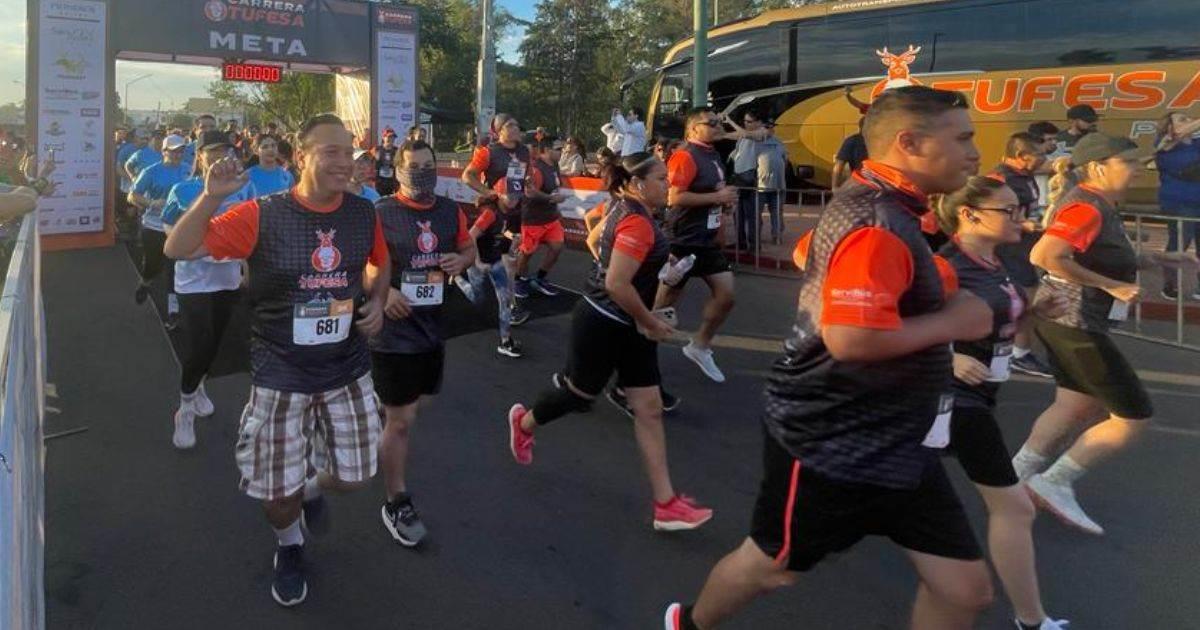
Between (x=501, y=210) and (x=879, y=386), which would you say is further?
(x=501, y=210)

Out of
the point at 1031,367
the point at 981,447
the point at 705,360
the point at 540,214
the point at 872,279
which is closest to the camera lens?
the point at 872,279

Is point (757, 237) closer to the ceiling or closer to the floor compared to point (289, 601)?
closer to the ceiling

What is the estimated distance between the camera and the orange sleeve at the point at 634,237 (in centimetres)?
395

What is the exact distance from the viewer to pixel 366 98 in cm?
1859

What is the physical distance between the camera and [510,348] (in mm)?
7359

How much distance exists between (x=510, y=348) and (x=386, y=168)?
9299mm

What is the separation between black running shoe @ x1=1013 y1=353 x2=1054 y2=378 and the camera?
22.4 feet

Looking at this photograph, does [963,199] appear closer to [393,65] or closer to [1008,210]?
[1008,210]

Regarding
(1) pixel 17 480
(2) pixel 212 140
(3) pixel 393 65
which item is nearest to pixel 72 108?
(3) pixel 393 65

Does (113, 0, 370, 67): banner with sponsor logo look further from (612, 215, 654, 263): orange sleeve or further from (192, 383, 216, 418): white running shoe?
(612, 215, 654, 263): orange sleeve

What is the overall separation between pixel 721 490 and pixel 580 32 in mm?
49026

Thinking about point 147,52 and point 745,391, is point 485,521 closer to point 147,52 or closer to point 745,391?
point 745,391

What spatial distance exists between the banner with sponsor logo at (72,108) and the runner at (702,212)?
11065 mm

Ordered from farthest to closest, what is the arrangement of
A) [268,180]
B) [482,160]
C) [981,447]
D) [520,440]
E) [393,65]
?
[393,65] → [482,160] → [268,180] → [520,440] → [981,447]
